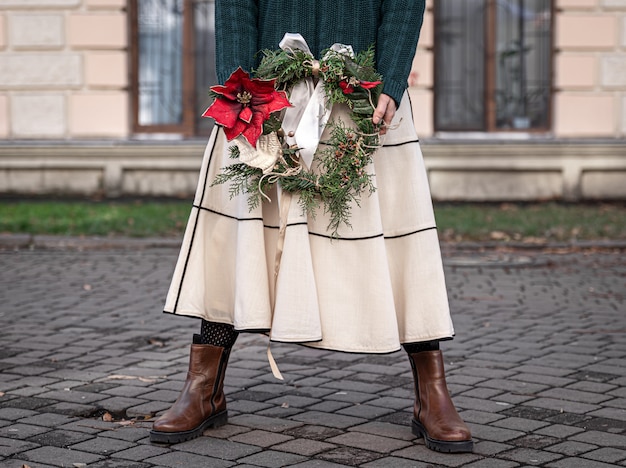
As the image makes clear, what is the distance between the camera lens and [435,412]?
3.70 m

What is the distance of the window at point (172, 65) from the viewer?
13945 millimetres

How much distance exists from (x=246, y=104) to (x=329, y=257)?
58 centimetres

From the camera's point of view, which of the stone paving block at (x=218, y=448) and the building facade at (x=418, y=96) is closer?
the stone paving block at (x=218, y=448)

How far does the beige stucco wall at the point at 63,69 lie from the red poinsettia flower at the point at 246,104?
10.3 m

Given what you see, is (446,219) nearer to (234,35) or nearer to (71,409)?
(71,409)

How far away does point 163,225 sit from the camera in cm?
1064

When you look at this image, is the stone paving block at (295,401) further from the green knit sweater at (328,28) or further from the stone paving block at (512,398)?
the green knit sweater at (328,28)

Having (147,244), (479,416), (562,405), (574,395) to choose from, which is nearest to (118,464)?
(479,416)

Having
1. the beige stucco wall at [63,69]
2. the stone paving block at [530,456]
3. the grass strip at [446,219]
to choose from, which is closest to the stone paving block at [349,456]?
the stone paving block at [530,456]

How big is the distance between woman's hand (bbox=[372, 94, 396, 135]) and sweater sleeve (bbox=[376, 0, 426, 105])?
0.07 ft

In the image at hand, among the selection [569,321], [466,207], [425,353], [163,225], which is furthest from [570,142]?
[425,353]

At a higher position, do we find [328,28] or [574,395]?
[328,28]

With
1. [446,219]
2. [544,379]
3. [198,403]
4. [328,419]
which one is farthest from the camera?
[446,219]

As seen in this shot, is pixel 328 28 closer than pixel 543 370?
Yes
